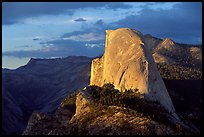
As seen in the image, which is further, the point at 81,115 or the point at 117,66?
the point at 117,66

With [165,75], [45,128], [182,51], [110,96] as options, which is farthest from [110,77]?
[182,51]

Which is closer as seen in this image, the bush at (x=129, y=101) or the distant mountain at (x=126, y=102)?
the distant mountain at (x=126, y=102)

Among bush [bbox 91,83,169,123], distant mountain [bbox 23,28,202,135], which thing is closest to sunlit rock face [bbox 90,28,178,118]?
distant mountain [bbox 23,28,202,135]

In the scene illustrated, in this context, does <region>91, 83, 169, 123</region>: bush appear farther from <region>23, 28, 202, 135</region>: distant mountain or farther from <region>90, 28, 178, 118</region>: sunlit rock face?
<region>90, 28, 178, 118</region>: sunlit rock face

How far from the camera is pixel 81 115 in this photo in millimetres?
78688

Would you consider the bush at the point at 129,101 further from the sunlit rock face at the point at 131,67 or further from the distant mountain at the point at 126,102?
the sunlit rock face at the point at 131,67

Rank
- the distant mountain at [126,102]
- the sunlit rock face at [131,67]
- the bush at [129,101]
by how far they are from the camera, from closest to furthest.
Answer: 1. the distant mountain at [126,102]
2. the bush at [129,101]
3. the sunlit rock face at [131,67]

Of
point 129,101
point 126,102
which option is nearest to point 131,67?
point 129,101

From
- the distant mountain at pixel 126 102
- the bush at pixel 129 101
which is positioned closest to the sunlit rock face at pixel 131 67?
the distant mountain at pixel 126 102

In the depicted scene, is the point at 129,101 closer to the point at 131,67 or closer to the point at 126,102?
the point at 126,102

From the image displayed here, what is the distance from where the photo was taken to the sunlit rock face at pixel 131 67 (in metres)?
88.8

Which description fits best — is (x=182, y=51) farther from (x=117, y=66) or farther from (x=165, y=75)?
(x=117, y=66)

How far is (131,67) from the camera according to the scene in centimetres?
9200

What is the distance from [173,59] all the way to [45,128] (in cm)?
11433
